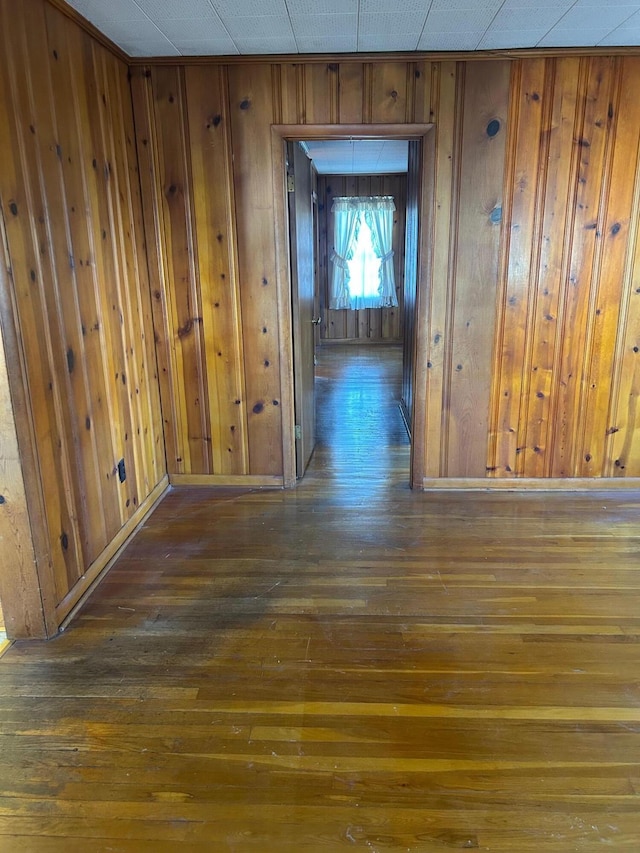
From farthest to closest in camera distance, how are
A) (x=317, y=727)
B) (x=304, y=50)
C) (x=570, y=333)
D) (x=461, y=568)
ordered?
(x=570, y=333) < (x=304, y=50) < (x=461, y=568) < (x=317, y=727)

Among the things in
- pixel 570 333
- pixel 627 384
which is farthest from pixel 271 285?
pixel 627 384

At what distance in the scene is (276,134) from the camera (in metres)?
3.48

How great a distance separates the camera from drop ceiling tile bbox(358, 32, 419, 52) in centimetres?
304

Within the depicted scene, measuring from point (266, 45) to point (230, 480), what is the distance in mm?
2502

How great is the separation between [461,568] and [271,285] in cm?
199

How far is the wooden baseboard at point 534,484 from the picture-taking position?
3.87 m

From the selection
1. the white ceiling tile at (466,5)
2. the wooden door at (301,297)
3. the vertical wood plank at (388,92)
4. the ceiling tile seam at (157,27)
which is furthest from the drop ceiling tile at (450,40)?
the ceiling tile seam at (157,27)

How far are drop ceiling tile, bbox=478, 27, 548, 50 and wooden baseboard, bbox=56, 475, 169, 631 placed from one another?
10.1 ft

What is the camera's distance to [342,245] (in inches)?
381

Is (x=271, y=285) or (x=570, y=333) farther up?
(x=271, y=285)

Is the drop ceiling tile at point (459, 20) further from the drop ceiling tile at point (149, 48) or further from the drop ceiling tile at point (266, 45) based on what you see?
the drop ceiling tile at point (149, 48)

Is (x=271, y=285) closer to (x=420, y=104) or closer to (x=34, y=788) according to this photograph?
(x=420, y=104)

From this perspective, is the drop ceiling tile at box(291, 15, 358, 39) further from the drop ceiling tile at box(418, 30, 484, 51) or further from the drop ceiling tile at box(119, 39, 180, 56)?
the drop ceiling tile at box(119, 39, 180, 56)

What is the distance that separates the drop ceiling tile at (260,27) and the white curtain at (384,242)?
6.74 meters
